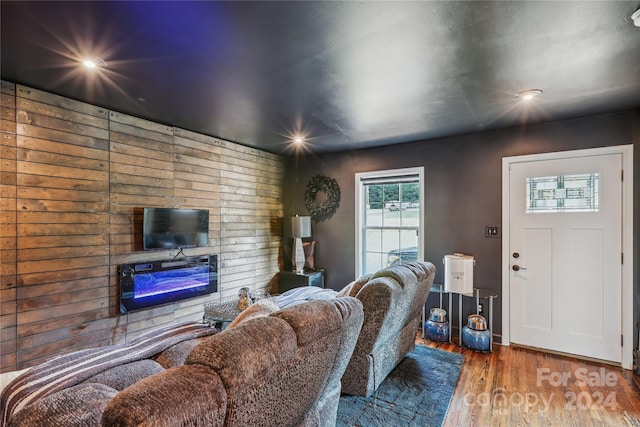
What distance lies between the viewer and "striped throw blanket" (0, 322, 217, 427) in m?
1.44

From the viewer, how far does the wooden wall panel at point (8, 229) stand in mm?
2344

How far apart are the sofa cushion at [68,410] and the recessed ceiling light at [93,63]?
1.99 m

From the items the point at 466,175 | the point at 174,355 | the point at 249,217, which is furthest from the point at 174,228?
the point at 466,175

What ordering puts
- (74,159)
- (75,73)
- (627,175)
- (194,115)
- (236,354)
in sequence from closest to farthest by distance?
1. (236,354)
2. (75,73)
3. (74,159)
4. (627,175)
5. (194,115)

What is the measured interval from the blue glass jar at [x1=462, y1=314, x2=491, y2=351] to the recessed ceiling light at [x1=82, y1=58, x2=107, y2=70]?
404 cm

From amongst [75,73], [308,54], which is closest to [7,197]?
[75,73]

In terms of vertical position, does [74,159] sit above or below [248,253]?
above

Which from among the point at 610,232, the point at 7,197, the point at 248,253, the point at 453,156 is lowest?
the point at 248,253

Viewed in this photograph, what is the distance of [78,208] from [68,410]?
213 centimetres

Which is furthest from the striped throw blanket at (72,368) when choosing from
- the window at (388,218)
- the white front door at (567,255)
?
the white front door at (567,255)

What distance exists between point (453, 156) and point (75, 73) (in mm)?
3841

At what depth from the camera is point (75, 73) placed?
2275 mm

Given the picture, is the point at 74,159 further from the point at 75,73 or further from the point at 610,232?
the point at 610,232

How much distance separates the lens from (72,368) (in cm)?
162
